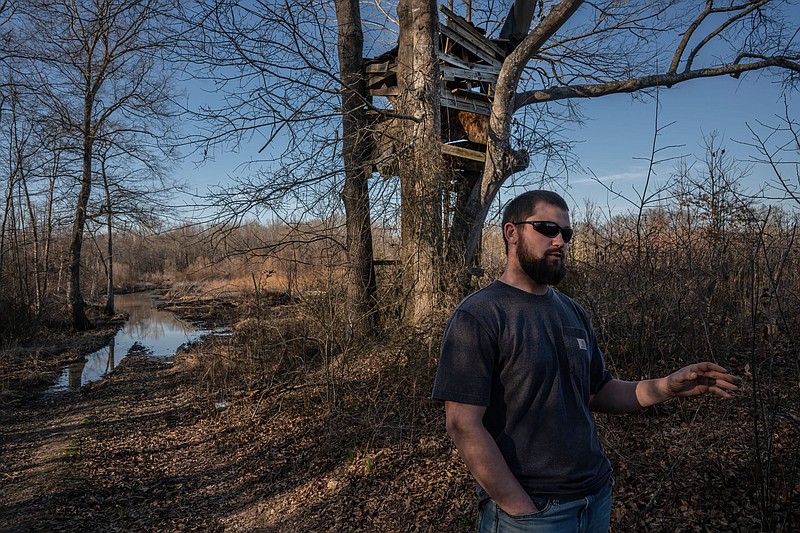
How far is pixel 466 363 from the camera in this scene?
2.04 m

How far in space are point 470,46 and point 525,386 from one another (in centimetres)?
871

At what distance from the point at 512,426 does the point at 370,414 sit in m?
5.09

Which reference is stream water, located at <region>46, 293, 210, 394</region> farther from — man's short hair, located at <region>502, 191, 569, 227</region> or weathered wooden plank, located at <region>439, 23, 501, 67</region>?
man's short hair, located at <region>502, 191, 569, 227</region>

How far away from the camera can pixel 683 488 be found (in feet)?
14.4

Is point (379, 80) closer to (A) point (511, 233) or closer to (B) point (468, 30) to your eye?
(B) point (468, 30)

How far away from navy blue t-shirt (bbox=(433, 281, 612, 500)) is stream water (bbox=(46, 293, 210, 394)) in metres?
12.1

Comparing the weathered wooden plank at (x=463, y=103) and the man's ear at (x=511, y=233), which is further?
the weathered wooden plank at (x=463, y=103)

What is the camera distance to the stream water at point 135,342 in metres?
14.2

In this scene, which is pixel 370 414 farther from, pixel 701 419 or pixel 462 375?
pixel 462 375

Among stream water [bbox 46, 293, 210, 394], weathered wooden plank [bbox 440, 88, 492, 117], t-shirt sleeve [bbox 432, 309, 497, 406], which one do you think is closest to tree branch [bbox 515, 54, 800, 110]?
weathered wooden plank [bbox 440, 88, 492, 117]

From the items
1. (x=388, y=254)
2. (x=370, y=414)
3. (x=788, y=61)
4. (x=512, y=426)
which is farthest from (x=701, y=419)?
(x=788, y=61)

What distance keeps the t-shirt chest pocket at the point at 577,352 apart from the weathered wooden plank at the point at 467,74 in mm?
7583

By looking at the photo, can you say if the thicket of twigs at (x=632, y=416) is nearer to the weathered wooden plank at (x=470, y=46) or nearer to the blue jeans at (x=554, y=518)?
the blue jeans at (x=554, y=518)

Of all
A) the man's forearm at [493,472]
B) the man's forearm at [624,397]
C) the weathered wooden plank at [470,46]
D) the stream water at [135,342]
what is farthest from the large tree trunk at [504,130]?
the stream water at [135,342]
